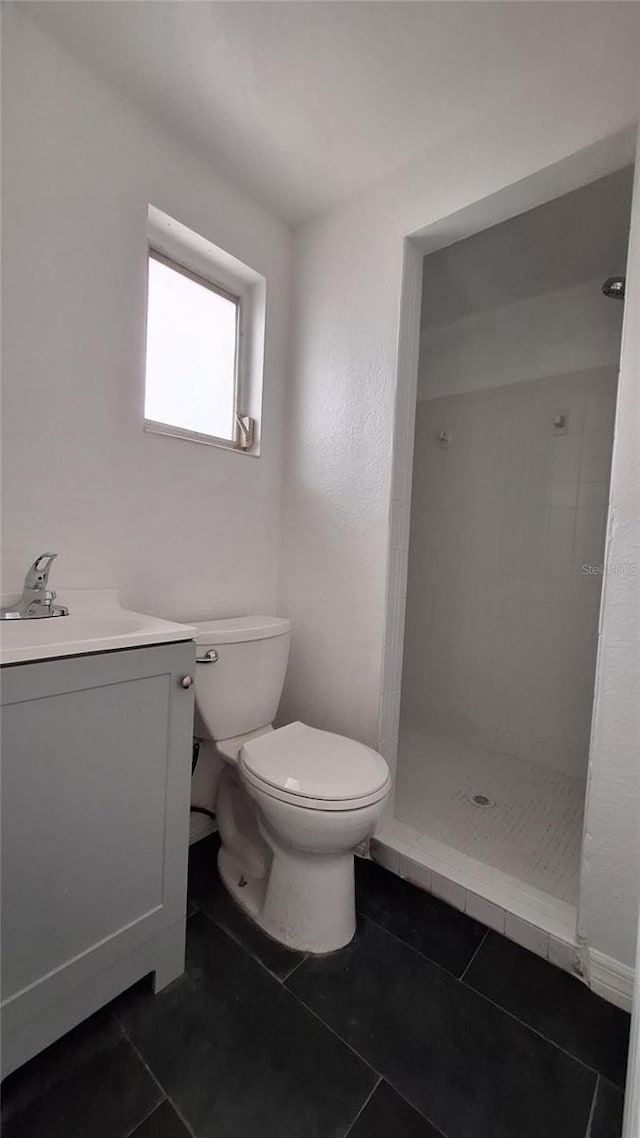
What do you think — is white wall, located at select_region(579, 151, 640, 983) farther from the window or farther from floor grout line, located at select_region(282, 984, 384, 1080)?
the window

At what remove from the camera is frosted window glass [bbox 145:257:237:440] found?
146 cm

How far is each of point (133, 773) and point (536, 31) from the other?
74.9 inches

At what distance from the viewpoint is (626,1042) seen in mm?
981

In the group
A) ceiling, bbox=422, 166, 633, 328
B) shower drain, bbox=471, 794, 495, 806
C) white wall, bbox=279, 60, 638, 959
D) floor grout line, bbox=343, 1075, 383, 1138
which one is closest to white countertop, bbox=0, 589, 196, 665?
white wall, bbox=279, 60, 638, 959

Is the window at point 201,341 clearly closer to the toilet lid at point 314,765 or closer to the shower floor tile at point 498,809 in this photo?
the toilet lid at point 314,765

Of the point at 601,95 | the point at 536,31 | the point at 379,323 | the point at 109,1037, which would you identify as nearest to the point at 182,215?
the point at 379,323

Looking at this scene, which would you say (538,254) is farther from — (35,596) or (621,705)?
(35,596)

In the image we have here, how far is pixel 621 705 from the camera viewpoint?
105 cm

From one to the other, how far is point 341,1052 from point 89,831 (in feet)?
2.24

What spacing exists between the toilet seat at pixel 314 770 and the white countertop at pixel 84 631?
421 mm

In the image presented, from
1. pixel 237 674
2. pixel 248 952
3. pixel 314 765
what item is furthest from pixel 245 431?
pixel 248 952

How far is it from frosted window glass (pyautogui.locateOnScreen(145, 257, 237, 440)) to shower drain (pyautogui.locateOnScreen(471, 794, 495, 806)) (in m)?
1.75

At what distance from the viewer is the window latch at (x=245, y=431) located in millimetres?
1695

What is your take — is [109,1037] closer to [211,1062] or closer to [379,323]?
[211,1062]
